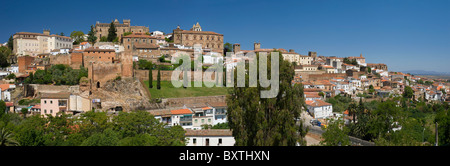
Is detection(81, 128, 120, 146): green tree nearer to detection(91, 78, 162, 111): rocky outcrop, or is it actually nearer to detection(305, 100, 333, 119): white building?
detection(91, 78, 162, 111): rocky outcrop

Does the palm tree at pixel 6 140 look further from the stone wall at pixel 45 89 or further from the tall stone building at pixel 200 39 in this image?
the tall stone building at pixel 200 39

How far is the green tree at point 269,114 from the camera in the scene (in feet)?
30.7

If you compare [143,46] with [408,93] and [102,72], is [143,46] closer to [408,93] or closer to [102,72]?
[102,72]

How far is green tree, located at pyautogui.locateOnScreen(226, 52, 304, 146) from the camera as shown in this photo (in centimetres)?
934

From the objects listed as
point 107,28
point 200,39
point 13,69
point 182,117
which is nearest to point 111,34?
point 107,28

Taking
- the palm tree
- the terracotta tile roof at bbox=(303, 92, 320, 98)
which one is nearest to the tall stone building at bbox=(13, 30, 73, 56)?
the palm tree

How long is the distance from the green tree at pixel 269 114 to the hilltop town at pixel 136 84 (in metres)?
1.11

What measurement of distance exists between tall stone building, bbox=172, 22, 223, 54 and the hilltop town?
157 mm

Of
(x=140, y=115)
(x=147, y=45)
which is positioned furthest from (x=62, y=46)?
(x=140, y=115)

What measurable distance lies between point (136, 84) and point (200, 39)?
74.7 feet

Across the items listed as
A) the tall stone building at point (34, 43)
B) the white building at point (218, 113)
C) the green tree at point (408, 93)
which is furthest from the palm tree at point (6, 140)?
the green tree at point (408, 93)

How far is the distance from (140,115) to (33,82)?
17.4 metres

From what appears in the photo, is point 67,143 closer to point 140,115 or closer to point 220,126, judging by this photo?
point 140,115

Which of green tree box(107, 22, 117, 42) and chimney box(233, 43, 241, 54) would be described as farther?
chimney box(233, 43, 241, 54)
